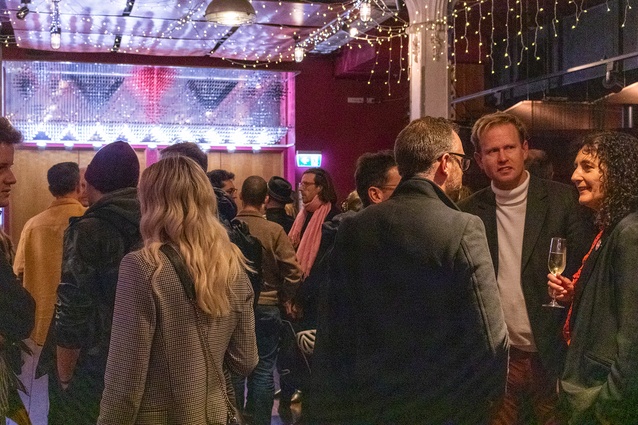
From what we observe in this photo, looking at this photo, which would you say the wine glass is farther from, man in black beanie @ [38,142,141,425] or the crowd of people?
man in black beanie @ [38,142,141,425]

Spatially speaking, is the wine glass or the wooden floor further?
the wooden floor

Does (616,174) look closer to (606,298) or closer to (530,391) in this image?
(606,298)

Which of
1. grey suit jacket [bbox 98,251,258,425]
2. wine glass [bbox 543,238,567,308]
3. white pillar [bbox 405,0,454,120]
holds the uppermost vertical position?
white pillar [bbox 405,0,454,120]

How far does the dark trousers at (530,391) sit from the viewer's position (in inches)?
121

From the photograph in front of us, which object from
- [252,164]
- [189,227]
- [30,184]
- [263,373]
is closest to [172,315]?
[189,227]

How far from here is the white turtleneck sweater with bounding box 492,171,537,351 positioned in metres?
3.08

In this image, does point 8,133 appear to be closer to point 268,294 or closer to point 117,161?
point 117,161

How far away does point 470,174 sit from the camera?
9047 mm

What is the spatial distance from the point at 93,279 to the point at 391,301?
1222mm

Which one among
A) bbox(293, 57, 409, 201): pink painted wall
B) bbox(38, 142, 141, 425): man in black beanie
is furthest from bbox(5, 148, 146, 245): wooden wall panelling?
bbox(38, 142, 141, 425): man in black beanie

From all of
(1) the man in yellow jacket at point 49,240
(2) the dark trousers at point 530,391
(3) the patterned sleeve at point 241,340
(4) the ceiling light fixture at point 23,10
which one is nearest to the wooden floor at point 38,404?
(1) the man in yellow jacket at point 49,240

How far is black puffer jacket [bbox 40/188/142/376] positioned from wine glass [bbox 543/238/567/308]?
1558mm

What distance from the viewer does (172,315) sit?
2316mm

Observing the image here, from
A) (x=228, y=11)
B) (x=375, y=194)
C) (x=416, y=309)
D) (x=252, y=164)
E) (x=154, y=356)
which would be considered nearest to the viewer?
(x=416, y=309)
